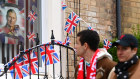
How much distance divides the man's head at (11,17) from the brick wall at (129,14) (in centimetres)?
337

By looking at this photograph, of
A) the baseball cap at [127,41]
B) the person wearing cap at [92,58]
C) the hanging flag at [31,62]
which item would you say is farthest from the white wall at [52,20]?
the baseball cap at [127,41]

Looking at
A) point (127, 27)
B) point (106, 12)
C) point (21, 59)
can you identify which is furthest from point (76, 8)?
point (21, 59)

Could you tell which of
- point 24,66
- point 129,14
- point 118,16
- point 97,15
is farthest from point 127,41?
point 129,14

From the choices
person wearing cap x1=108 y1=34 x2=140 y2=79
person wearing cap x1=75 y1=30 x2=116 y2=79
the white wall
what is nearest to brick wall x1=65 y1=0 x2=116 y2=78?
the white wall

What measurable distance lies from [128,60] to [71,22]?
14.2 ft

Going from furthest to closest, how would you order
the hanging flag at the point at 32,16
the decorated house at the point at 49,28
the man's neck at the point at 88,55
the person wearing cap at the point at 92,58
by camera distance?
the hanging flag at the point at 32,16 < the decorated house at the point at 49,28 < the man's neck at the point at 88,55 < the person wearing cap at the point at 92,58

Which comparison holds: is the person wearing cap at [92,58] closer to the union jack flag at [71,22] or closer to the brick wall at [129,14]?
the union jack flag at [71,22]

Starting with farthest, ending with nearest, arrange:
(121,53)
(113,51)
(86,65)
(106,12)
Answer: (106,12)
(113,51)
(86,65)
(121,53)

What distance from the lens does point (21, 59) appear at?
25.1ft

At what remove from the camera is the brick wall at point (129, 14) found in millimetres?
11516

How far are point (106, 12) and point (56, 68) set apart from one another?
2.28 m

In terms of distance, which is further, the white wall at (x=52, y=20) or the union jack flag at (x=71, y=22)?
the white wall at (x=52, y=20)

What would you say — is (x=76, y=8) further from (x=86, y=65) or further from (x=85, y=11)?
(x=86, y=65)

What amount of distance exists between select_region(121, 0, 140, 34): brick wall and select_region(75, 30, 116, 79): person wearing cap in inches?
226
